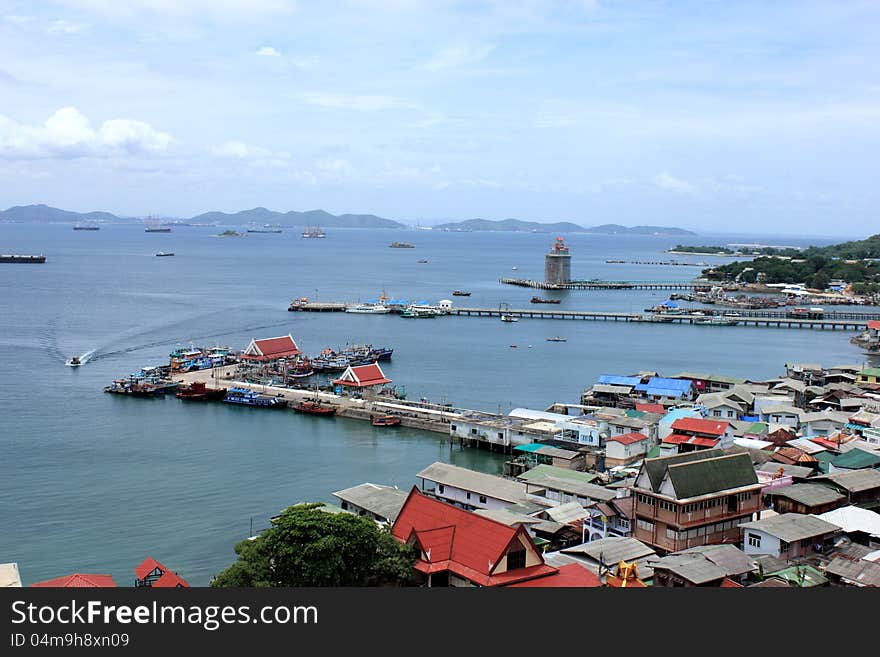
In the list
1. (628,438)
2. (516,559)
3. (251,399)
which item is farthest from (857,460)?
(251,399)

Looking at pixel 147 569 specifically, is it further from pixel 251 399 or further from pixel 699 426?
pixel 251 399

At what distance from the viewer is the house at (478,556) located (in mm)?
10797

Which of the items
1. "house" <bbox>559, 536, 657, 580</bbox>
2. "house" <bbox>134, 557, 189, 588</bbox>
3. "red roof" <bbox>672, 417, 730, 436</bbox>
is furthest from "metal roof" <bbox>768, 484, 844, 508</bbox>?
"house" <bbox>134, 557, 189, 588</bbox>

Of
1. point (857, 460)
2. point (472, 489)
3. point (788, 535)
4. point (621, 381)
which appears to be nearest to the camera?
point (788, 535)

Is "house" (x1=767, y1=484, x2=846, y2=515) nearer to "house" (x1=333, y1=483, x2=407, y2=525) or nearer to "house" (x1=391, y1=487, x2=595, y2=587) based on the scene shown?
"house" (x1=391, y1=487, x2=595, y2=587)

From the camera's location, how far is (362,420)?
25.8 metres

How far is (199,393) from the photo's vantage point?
94.0 ft

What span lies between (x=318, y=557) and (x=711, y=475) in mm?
7259

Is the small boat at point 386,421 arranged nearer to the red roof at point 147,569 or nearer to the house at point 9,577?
the red roof at point 147,569

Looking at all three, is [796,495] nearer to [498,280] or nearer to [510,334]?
[510,334]

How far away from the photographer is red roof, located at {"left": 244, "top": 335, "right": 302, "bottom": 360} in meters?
33.5

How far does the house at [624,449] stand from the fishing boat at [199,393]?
1544 cm

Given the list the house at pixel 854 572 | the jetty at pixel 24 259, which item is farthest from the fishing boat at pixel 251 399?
the jetty at pixel 24 259

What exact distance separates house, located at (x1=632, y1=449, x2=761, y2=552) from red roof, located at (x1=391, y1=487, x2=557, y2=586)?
9.84 feet
